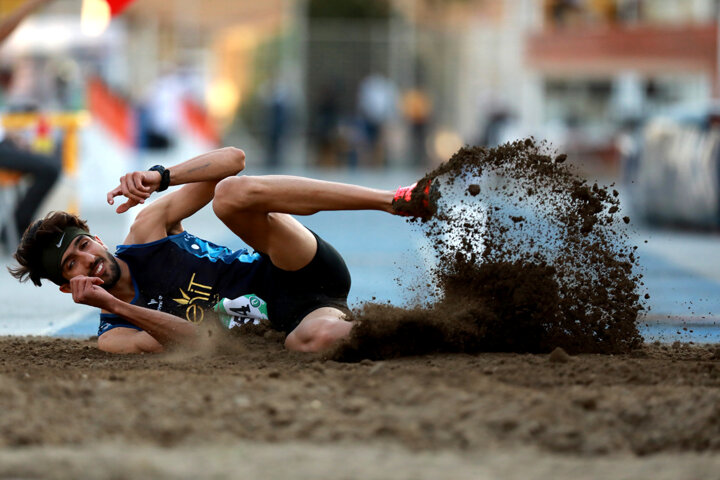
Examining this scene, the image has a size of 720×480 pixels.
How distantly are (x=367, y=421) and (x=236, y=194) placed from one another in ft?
5.65

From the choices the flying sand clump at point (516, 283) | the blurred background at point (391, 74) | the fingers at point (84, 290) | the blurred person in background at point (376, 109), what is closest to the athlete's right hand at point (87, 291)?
the fingers at point (84, 290)

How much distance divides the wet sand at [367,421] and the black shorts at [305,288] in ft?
2.41

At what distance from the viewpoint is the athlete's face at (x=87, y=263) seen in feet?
18.1

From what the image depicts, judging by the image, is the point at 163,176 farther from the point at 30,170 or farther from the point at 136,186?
the point at 30,170

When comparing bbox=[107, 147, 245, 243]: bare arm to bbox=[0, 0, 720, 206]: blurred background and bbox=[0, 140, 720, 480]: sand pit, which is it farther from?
bbox=[0, 0, 720, 206]: blurred background

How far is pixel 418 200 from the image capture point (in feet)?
16.9

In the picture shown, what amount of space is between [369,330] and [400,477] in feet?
6.14

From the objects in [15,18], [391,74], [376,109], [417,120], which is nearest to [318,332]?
[15,18]

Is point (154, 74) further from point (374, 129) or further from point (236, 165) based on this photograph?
point (236, 165)

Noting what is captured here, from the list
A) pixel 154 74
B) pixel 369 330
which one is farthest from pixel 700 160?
pixel 154 74

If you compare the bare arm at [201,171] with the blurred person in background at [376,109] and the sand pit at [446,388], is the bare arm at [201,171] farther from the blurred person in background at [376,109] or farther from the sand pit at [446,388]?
the blurred person in background at [376,109]

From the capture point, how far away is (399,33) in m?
29.4

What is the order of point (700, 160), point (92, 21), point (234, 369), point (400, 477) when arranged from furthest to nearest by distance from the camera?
point (700, 160) < point (92, 21) < point (234, 369) < point (400, 477)

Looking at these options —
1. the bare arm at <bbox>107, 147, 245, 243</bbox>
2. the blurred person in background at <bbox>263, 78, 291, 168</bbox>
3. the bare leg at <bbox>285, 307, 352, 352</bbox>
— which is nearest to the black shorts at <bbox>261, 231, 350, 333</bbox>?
the bare leg at <bbox>285, 307, 352, 352</bbox>
